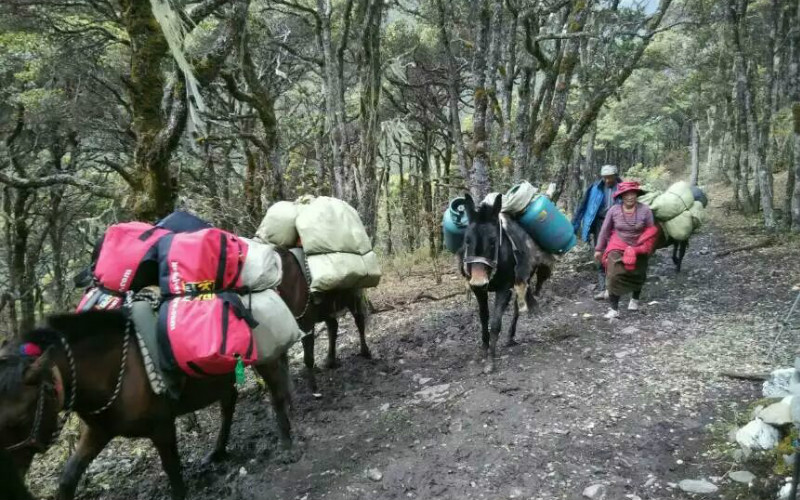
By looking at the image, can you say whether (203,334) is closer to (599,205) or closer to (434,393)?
(434,393)

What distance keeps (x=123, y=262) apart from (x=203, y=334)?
40.9 inches

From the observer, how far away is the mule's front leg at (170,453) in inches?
163

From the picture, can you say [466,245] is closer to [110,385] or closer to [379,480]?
[379,480]

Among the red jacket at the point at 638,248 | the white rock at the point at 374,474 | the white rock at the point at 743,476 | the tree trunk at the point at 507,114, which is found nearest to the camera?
the white rock at the point at 743,476

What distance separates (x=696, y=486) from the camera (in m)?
3.82

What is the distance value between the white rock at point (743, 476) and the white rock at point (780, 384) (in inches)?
34.2

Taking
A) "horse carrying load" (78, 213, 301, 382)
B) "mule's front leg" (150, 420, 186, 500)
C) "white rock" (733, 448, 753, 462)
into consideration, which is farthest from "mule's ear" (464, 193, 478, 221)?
"mule's front leg" (150, 420, 186, 500)

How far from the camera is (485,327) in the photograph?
696 centimetres

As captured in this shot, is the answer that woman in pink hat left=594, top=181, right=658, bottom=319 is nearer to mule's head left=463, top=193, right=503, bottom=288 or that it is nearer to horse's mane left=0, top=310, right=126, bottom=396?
mule's head left=463, top=193, right=503, bottom=288

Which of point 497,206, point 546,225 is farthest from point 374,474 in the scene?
point 546,225

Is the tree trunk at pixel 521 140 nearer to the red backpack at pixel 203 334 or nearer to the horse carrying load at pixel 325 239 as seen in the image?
the horse carrying load at pixel 325 239

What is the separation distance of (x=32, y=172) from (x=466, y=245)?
12703 millimetres

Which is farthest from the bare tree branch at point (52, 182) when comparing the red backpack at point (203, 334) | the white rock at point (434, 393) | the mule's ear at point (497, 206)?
the mule's ear at point (497, 206)

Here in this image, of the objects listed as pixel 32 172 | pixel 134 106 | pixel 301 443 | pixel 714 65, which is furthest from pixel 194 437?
pixel 714 65
